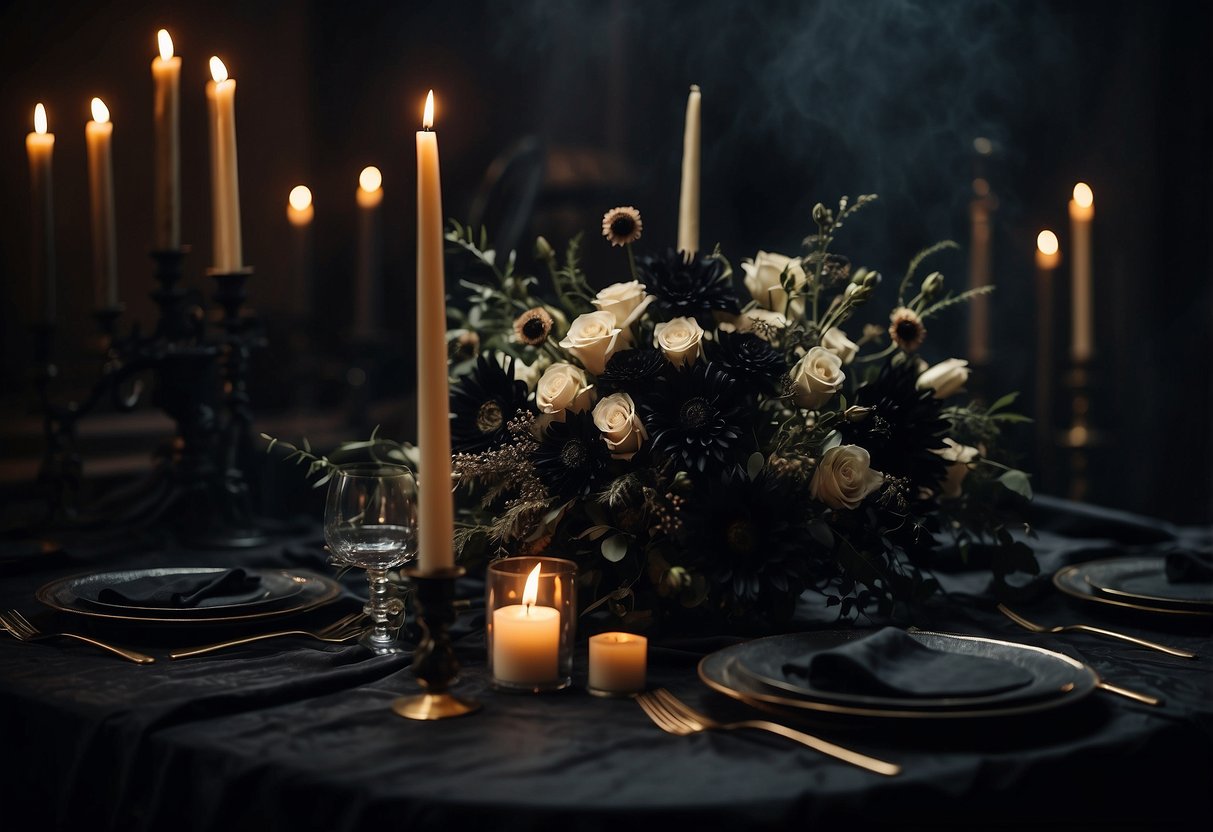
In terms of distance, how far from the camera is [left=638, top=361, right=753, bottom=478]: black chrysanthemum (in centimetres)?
103

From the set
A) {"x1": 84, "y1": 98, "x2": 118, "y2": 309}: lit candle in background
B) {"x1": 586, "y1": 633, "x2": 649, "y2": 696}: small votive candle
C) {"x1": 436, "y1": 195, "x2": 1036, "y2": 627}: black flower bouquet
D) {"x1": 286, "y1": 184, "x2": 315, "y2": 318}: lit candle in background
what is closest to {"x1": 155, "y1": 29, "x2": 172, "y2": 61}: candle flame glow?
{"x1": 84, "y1": 98, "x2": 118, "y2": 309}: lit candle in background

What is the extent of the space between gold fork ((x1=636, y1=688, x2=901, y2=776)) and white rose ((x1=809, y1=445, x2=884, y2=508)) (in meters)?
0.24

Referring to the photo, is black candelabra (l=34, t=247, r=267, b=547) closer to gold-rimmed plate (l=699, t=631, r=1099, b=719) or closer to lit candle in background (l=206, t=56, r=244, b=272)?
lit candle in background (l=206, t=56, r=244, b=272)

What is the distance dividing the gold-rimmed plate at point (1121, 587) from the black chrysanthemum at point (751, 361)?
387mm

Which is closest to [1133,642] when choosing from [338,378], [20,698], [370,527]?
[370,527]

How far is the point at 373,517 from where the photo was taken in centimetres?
104

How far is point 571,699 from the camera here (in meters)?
0.91

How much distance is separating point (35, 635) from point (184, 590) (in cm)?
13

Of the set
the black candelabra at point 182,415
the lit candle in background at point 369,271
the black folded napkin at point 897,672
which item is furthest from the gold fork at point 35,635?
the lit candle in background at point 369,271

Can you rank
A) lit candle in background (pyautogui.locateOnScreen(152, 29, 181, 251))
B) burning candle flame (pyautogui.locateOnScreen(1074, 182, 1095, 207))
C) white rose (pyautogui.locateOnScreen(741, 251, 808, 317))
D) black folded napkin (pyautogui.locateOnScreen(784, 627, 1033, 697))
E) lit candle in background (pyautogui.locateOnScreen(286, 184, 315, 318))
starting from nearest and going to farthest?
black folded napkin (pyautogui.locateOnScreen(784, 627, 1033, 697))
white rose (pyautogui.locateOnScreen(741, 251, 808, 317))
lit candle in background (pyautogui.locateOnScreen(152, 29, 181, 251))
burning candle flame (pyautogui.locateOnScreen(1074, 182, 1095, 207))
lit candle in background (pyautogui.locateOnScreen(286, 184, 315, 318))

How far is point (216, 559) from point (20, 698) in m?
0.55

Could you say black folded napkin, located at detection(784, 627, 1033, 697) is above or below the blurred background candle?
below

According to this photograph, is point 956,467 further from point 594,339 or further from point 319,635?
point 319,635

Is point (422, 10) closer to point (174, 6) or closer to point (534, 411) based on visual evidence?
point (174, 6)
